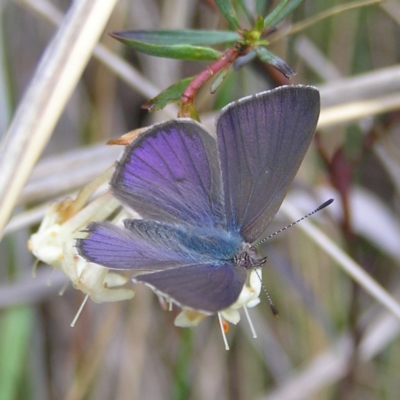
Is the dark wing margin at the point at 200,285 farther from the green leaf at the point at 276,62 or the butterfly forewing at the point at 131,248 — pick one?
the green leaf at the point at 276,62

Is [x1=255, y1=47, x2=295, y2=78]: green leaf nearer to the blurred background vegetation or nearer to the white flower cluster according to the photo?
the white flower cluster

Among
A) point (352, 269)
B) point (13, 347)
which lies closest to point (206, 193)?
point (352, 269)

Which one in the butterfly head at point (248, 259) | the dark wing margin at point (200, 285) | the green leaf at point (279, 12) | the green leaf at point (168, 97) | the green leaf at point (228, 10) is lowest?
the dark wing margin at point (200, 285)

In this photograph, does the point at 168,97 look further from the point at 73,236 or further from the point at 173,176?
the point at 73,236

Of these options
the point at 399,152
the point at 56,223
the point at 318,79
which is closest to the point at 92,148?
the point at 56,223

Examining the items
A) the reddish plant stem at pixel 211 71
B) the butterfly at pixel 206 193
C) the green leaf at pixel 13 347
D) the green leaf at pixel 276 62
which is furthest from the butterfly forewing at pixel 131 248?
the green leaf at pixel 13 347

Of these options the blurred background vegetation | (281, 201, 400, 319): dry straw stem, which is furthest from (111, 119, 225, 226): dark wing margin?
the blurred background vegetation

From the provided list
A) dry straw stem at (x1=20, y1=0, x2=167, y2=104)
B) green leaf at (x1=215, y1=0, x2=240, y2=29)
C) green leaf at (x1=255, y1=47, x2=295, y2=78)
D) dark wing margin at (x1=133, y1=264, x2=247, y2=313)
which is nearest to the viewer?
dark wing margin at (x1=133, y1=264, x2=247, y2=313)
